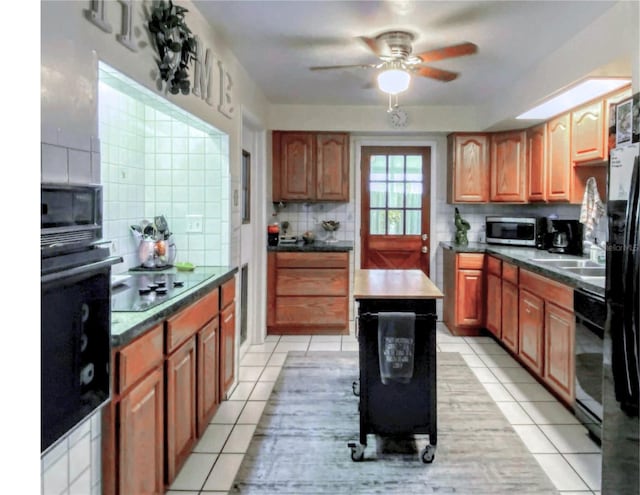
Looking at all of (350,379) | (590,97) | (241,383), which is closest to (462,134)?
(590,97)

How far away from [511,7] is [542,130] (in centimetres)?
219


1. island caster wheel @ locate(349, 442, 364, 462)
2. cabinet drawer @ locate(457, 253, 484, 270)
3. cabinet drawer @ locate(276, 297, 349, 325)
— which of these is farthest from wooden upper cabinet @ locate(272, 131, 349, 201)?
island caster wheel @ locate(349, 442, 364, 462)

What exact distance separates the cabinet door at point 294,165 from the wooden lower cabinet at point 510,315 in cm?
225

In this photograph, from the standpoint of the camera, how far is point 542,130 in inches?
175

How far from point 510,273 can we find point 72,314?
3.68 meters

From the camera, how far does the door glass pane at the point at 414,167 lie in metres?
5.52

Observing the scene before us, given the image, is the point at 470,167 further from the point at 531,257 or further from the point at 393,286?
the point at 393,286

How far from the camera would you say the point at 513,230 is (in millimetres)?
4918

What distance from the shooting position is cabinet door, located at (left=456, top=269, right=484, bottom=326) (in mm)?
4785

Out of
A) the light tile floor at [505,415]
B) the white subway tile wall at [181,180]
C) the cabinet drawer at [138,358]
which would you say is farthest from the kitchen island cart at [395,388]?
the white subway tile wall at [181,180]

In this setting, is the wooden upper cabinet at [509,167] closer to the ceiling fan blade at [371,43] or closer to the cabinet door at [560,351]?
the cabinet door at [560,351]

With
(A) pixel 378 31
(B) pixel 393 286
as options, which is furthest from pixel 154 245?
(A) pixel 378 31

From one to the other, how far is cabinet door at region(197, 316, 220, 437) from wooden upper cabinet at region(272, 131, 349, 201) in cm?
258
